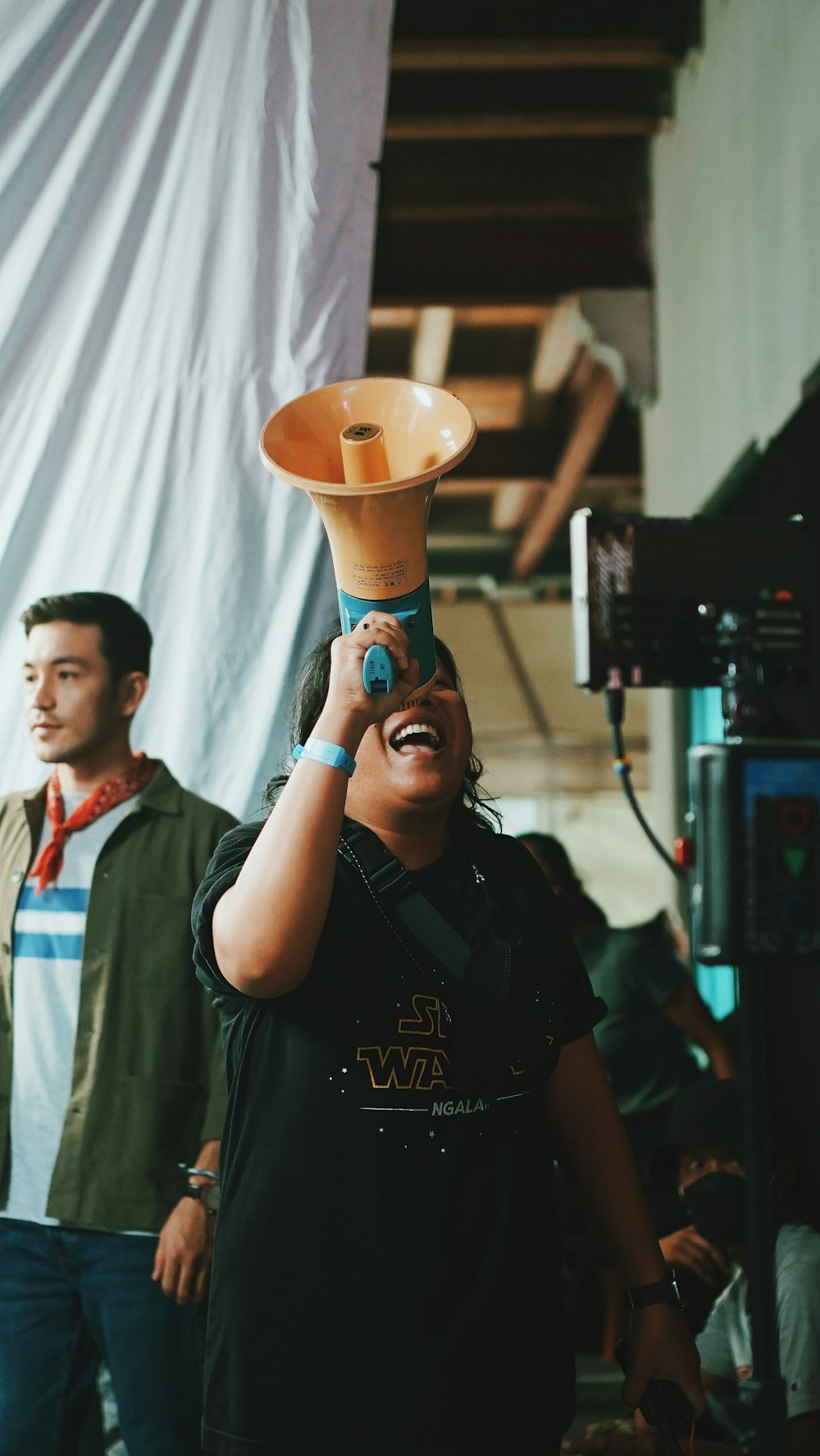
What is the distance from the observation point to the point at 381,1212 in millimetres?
1406

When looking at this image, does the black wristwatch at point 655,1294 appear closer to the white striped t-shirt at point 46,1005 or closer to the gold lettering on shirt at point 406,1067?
the gold lettering on shirt at point 406,1067

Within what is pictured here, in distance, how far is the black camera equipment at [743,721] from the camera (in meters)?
1.22

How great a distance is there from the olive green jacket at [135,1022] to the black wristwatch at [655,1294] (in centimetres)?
79

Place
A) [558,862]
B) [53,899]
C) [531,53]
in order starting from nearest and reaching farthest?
[53,899]
[558,862]
[531,53]

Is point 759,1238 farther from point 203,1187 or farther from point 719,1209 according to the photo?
point 719,1209

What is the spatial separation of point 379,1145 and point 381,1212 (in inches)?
2.7

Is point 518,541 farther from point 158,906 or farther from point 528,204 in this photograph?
point 158,906

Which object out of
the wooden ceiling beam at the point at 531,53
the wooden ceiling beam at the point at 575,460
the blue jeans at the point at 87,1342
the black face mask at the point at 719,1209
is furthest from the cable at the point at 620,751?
the wooden ceiling beam at the point at 575,460

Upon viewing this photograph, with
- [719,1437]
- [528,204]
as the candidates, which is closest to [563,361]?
[528,204]

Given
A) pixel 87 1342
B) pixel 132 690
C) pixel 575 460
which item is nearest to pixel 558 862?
pixel 132 690

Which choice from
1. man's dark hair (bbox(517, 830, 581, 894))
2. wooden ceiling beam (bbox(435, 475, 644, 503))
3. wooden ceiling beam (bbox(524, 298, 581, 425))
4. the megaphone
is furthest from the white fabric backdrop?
wooden ceiling beam (bbox(435, 475, 644, 503))

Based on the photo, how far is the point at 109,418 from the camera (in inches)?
87.8

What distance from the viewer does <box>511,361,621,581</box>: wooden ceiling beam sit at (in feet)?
20.7

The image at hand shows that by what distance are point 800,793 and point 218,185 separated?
5.20 ft
